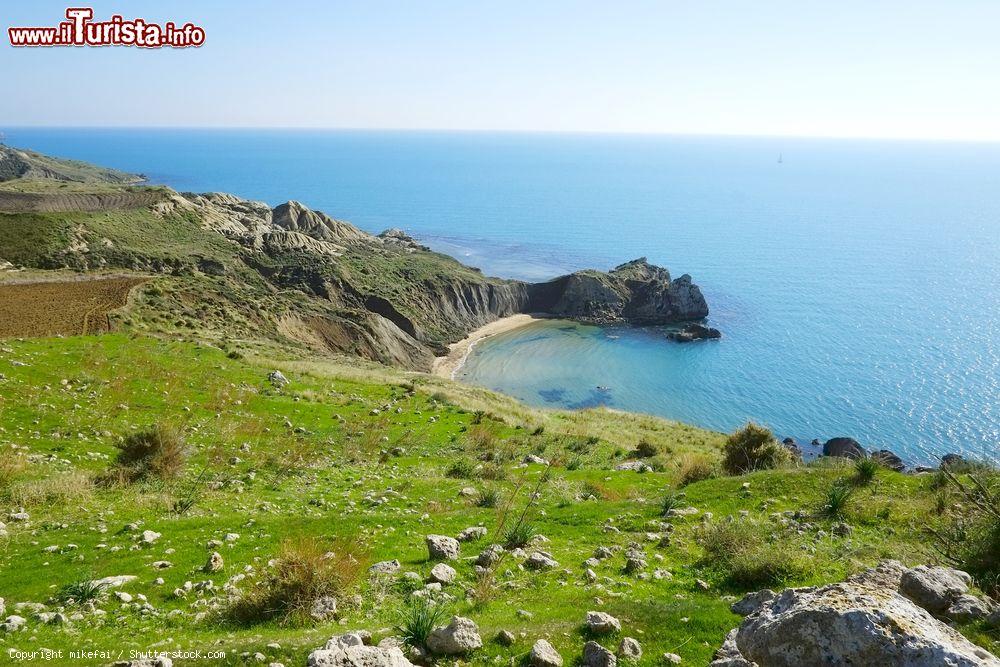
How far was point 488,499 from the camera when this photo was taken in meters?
16.5

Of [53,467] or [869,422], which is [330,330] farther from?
[869,422]

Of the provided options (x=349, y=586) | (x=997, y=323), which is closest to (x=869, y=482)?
(x=349, y=586)

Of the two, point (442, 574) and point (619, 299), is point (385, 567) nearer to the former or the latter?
point (442, 574)

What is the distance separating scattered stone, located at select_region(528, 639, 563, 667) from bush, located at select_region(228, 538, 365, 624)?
3.65 m

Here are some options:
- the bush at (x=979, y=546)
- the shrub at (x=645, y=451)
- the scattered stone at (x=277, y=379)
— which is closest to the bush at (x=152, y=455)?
the scattered stone at (x=277, y=379)

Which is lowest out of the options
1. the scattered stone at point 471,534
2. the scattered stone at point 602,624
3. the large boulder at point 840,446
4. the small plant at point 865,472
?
the large boulder at point 840,446

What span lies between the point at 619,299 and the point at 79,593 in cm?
9994

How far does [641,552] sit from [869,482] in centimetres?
869

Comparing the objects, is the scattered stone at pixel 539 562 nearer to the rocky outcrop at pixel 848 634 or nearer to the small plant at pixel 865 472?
the rocky outcrop at pixel 848 634

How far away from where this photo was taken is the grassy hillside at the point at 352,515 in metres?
8.62

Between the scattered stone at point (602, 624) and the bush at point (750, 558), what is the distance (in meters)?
3.41

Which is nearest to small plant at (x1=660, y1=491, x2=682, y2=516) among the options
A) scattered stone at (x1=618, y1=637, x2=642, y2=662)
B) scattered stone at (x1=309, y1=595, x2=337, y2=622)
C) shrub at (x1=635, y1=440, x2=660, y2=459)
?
scattered stone at (x1=618, y1=637, x2=642, y2=662)

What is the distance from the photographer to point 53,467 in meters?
15.8

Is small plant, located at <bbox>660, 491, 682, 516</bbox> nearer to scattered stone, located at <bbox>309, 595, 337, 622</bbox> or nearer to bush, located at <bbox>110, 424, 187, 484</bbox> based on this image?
scattered stone, located at <bbox>309, 595, 337, 622</bbox>
